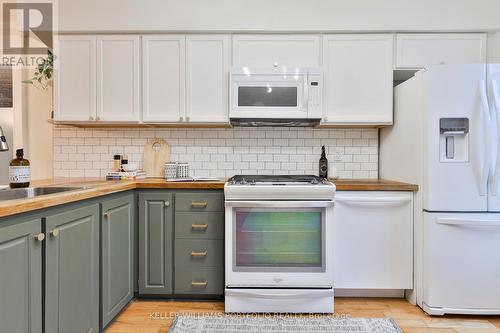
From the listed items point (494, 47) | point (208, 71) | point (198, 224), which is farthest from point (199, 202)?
point (494, 47)

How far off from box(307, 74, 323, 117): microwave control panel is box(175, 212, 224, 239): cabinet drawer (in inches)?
43.8

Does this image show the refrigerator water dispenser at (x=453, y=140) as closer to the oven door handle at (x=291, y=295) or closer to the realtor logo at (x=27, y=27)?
the oven door handle at (x=291, y=295)

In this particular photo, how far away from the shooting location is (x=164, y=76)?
2662 mm

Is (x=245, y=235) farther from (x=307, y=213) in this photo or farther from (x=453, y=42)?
(x=453, y=42)

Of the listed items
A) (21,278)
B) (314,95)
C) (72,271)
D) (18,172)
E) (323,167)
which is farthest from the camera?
(323,167)

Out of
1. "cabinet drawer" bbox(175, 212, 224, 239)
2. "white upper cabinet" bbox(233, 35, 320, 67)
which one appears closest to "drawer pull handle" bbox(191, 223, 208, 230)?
"cabinet drawer" bbox(175, 212, 224, 239)

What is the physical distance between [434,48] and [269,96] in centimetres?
144

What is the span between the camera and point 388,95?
2617 millimetres

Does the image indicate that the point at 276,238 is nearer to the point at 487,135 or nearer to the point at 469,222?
the point at 469,222

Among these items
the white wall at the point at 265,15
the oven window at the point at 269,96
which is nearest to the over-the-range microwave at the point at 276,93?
the oven window at the point at 269,96

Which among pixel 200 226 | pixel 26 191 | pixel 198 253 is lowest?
pixel 198 253

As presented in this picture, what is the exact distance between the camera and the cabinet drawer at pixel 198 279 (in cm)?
235

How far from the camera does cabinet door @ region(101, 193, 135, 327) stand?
6.22 ft

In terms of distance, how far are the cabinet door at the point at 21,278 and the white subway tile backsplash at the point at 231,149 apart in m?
1.73
